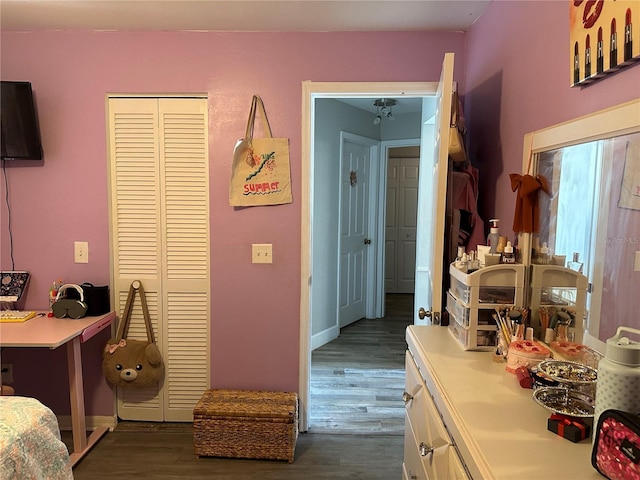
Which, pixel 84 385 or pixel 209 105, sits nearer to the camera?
pixel 209 105

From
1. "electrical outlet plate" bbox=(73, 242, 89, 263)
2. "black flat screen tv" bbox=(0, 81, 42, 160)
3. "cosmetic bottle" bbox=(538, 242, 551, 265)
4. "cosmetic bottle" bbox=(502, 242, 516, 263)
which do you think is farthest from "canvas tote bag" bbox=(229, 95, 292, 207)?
"cosmetic bottle" bbox=(538, 242, 551, 265)

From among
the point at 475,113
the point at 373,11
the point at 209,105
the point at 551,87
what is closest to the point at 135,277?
the point at 209,105

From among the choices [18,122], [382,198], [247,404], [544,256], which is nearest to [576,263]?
[544,256]

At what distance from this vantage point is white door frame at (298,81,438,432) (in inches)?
90.1

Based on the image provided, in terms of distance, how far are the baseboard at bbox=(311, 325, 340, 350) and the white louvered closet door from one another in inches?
59.4

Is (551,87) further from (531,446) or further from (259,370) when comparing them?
(259,370)

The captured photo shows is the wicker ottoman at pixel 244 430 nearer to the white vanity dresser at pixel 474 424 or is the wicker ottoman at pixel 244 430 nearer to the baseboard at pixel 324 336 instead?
the white vanity dresser at pixel 474 424

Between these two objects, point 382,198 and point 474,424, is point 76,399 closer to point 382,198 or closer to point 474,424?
point 474,424

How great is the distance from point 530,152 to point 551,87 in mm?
228

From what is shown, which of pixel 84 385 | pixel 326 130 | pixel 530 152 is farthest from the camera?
pixel 326 130

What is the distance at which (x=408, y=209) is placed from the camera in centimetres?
621

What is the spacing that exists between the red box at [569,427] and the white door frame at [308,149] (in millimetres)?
1607

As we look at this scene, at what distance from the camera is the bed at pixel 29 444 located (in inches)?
48.0

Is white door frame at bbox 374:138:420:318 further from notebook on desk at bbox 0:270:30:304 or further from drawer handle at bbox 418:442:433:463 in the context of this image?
drawer handle at bbox 418:442:433:463
